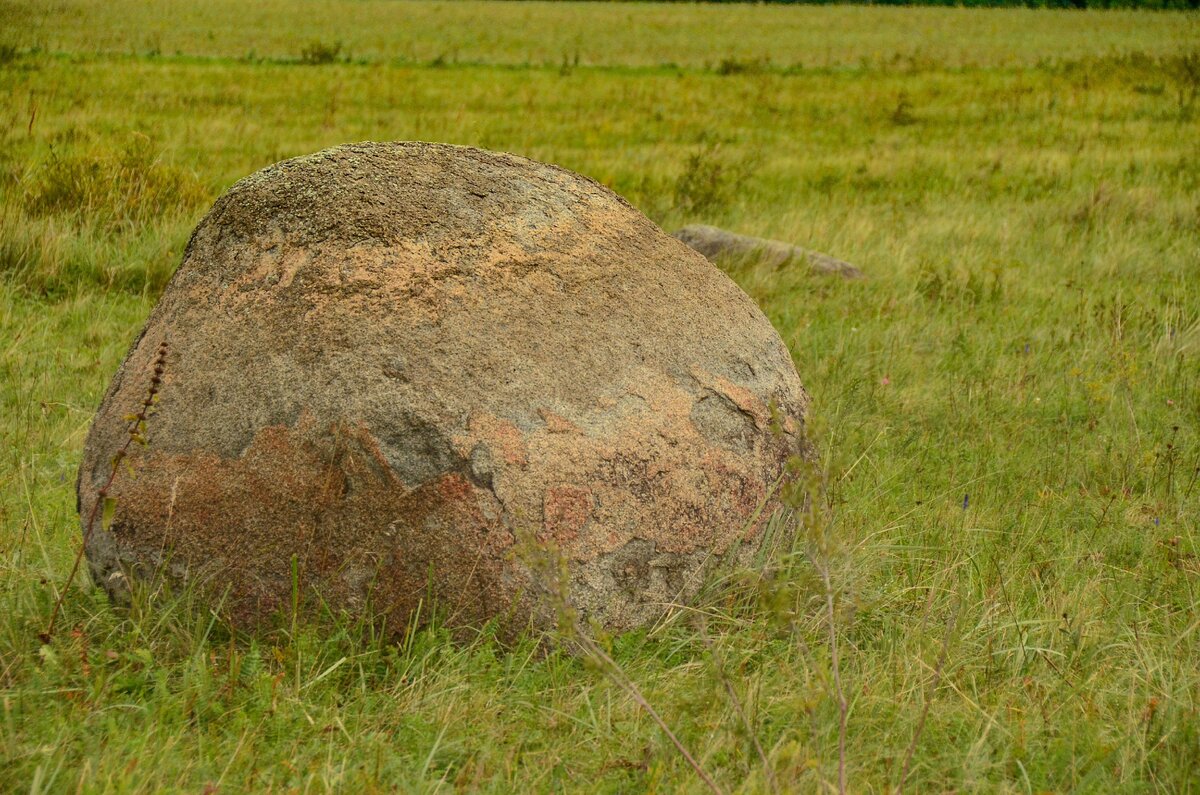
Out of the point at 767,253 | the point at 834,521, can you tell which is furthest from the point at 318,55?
the point at 834,521

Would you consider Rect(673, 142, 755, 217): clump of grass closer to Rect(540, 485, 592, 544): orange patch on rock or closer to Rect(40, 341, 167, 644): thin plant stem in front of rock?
Rect(540, 485, 592, 544): orange patch on rock

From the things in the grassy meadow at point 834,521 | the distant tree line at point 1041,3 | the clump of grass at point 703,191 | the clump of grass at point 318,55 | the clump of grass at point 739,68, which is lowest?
the grassy meadow at point 834,521

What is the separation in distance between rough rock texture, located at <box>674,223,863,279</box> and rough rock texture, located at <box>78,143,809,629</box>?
Result: 3971 millimetres

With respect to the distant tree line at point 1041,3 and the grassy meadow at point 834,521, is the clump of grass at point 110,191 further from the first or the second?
the distant tree line at point 1041,3

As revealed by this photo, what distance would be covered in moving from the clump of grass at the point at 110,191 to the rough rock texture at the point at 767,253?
334 centimetres

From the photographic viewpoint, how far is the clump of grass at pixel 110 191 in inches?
268

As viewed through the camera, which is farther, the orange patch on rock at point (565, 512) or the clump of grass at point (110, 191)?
the clump of grass at point (110, 191)

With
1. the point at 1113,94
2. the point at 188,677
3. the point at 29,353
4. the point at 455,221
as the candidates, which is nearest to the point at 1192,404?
the point at 455,221

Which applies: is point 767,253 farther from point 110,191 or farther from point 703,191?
point 110,191

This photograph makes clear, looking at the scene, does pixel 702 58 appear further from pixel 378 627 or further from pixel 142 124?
pixel 378 627

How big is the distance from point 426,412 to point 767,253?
4764 millimetres

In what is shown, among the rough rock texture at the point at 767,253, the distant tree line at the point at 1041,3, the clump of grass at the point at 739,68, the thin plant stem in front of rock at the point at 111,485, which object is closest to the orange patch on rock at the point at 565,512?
the thin plant stem in front of rock at the point at 111,485

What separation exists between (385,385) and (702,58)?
1006 inches

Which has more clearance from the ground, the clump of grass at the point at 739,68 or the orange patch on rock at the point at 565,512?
the clump of grass at the point at 739,68
